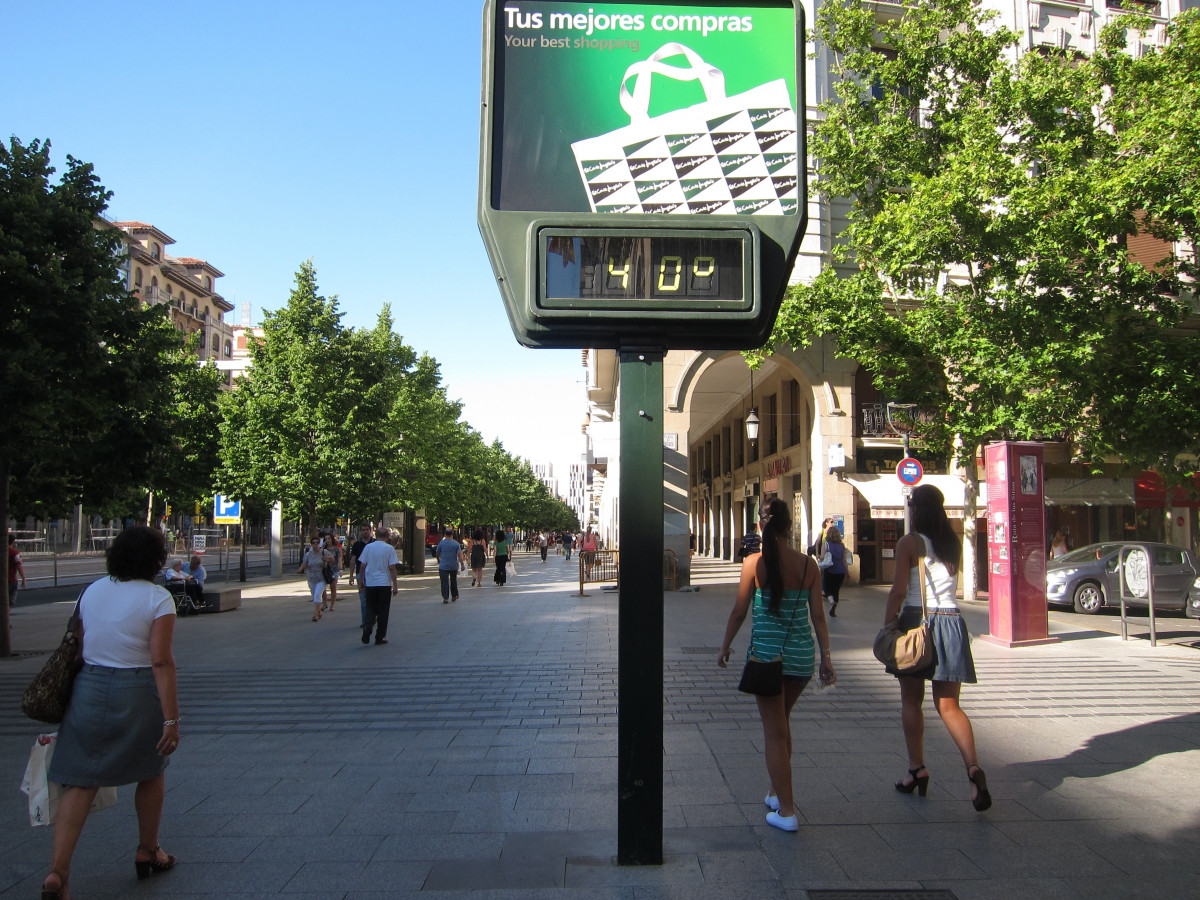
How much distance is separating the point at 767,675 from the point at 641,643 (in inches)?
38.3

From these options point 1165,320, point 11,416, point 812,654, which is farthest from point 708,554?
point 812,654

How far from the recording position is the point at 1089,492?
24297mm

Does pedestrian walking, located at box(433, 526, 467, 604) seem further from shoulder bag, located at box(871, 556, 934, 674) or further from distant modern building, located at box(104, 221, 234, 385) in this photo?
distant modern building, located at box(104, 221, 234, 385)

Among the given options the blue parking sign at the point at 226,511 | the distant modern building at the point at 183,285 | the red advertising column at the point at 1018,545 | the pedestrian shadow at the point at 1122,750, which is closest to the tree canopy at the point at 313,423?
the blue parking sign at the point at 226,511

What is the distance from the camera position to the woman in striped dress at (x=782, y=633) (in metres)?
4.70

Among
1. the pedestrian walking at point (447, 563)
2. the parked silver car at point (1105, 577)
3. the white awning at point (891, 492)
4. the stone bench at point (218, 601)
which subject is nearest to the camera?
the parked silver car at point (1105, 577)

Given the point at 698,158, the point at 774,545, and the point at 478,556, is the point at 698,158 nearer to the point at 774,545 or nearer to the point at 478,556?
the point at 774,545

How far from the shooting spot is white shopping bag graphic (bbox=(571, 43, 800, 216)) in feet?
13.9

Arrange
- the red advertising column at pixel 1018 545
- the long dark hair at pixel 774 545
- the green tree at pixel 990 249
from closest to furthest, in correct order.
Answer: the long dark hair at pixel 774 545 → the red advertising column at pixel 1018 545 → the green tree at pixel 990 249

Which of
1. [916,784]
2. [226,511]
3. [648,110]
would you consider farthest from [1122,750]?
[226,511]

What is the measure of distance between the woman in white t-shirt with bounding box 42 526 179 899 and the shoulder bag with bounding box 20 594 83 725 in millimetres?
35

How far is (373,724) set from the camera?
7652 mm

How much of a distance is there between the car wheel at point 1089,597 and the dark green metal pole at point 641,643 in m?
16.8

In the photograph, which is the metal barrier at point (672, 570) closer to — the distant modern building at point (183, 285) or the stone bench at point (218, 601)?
the stone bench at point (218, 601)
